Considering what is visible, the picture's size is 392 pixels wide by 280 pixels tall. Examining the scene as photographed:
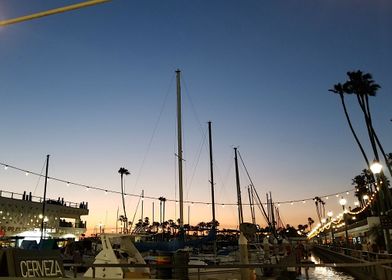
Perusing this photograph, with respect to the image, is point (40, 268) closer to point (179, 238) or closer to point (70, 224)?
point (179, 238)

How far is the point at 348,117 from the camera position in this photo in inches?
1978

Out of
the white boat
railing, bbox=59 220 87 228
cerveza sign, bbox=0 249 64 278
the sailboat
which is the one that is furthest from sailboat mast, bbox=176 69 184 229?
railing, bbox=59 220 87 228

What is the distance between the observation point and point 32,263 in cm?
691

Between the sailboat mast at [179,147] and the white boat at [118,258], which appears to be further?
the sailboat mast at [179,147]

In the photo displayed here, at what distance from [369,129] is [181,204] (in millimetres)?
30984

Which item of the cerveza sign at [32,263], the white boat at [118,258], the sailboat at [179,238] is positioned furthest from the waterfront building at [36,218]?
A: the cerveza sign at [32,263]

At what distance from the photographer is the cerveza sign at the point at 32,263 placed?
21.4 ft


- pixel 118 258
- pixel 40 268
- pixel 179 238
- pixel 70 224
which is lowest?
pixel 118 258

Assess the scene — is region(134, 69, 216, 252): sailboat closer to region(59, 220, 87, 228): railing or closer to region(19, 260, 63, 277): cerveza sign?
region(19, 260, 63, 277): cerveza sign

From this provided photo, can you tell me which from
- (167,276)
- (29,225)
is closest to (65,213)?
(29,225)

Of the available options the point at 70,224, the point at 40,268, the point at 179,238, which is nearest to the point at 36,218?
the point at 70,224

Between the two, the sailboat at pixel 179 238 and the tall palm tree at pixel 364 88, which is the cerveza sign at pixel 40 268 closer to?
the sailboat at pixel 179 238

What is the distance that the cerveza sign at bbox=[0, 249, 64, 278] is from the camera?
6520mm

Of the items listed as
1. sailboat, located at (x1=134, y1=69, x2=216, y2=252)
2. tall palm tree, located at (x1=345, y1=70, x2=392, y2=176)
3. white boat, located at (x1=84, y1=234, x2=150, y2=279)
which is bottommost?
white boat, located at (x1=84, y1=234, x2=150, y2=279)
